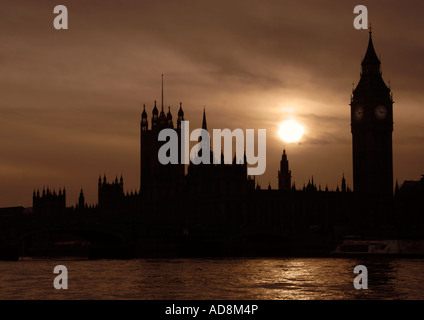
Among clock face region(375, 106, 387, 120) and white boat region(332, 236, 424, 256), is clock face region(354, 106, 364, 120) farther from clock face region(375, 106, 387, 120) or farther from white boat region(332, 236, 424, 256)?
white boat region(332, 236, 424, 256)

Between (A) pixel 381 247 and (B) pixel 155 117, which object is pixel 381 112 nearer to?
(B) pixel 155 117

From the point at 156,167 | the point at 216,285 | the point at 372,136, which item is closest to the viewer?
the point at 216,285

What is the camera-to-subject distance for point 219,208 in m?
115

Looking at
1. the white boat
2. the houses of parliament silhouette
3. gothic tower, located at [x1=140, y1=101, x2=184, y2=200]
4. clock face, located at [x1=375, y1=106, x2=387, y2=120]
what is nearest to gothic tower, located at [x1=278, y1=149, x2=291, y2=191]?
the houses of parliament silhouette

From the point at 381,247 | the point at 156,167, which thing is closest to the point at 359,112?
the point at 156,167

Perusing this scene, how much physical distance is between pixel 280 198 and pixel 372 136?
22.6m

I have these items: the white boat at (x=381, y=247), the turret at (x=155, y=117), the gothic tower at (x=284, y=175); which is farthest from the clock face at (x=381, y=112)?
the white boat at (x=381, y=247)

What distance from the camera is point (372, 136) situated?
129375 millimetres

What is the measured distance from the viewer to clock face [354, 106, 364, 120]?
430ft

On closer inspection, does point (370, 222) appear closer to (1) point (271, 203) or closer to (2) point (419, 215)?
(2) point (419, 215)

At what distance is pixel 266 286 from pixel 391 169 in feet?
317

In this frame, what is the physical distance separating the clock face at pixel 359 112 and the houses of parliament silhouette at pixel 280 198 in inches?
6.8

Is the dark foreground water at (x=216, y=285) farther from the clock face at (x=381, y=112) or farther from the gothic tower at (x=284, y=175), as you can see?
Answer: the gothic tower at (x=284, y=175)

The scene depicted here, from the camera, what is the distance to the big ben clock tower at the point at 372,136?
5098 inches
